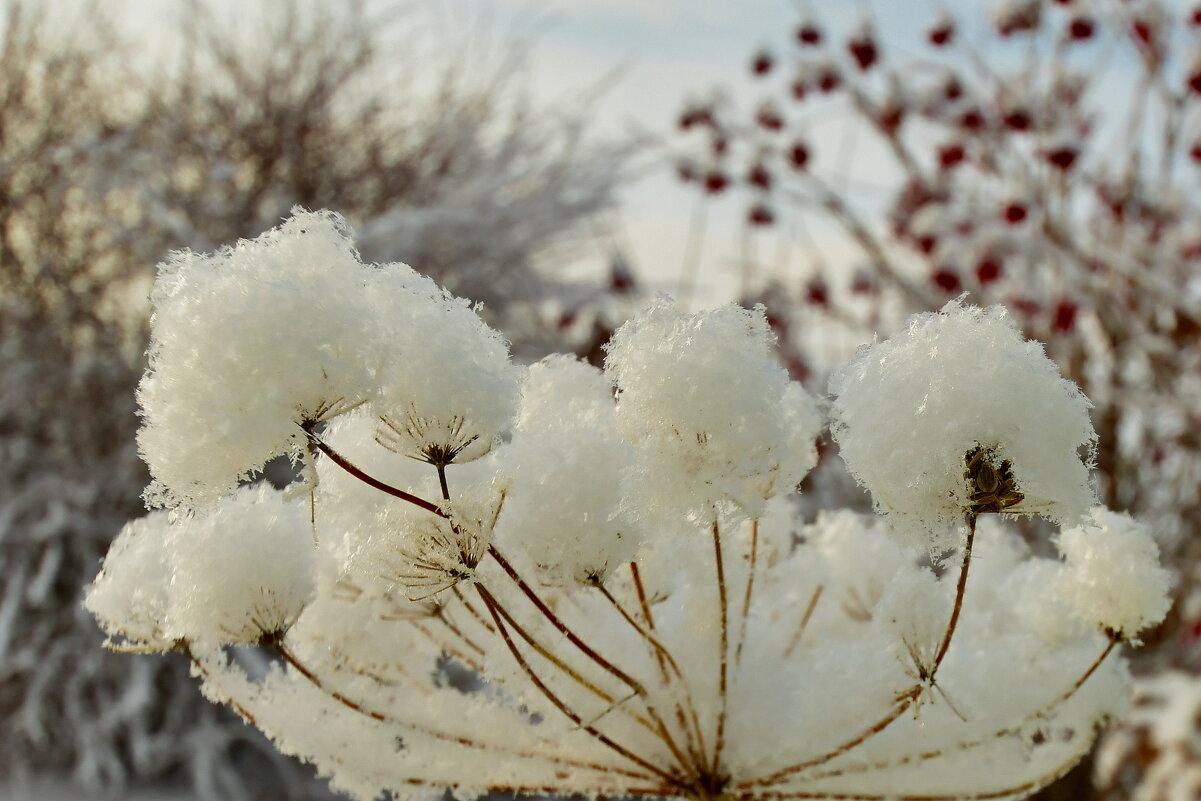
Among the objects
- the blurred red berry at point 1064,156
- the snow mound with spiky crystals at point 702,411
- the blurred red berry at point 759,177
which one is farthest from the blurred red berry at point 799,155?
the snow mound with spiky crystals at point 702,411

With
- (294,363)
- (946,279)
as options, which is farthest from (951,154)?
(294,363)

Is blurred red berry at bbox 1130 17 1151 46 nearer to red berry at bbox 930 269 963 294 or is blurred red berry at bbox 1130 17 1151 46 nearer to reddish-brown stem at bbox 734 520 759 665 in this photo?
red berry at bbox 930 269 963 294

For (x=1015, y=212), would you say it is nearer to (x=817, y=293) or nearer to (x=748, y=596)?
(x=817, y=293)

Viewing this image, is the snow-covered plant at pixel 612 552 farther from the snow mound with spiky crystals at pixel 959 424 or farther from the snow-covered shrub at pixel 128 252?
the snow-covered shrub at pixel 128 252

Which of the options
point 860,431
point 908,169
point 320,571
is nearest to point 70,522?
point 908,169

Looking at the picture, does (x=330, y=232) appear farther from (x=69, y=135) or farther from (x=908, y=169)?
(x=69, y=135)
